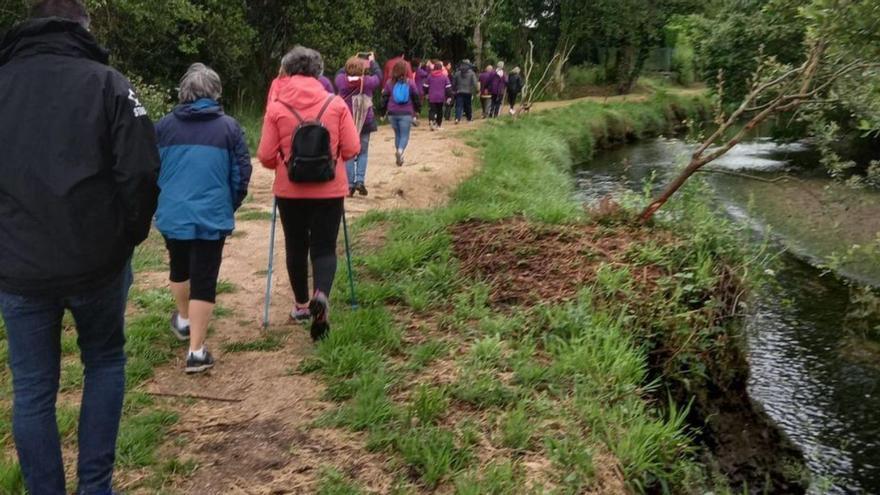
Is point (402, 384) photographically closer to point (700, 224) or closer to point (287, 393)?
point (287, 393)

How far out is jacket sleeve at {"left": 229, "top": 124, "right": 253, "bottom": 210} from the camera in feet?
14.6

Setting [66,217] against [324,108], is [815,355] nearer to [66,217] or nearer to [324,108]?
[324,108]

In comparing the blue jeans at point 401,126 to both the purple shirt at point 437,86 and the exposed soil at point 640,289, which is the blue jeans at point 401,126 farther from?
the purple shirt at point 437,86

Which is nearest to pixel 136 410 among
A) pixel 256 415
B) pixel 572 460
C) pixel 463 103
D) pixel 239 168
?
pixel 256 415

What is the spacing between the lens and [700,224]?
7.12 metres

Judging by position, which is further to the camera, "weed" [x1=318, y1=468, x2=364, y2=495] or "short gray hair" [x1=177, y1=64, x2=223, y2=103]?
"short gray hair" [x1=177, y1=64, x2=223, y2=103]

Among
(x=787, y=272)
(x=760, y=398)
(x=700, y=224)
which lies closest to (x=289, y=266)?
(x=700, y=224)

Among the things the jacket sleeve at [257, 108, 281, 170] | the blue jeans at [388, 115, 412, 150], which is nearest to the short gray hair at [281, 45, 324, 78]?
the jacket sleeve at [257, 108, 281, 170]

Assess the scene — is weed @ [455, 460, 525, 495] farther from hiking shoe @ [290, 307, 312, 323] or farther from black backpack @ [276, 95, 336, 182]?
hiking shoe @ [290, 307, 312, 323]

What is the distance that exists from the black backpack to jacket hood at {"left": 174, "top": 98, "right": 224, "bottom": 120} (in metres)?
Answer: 0.55

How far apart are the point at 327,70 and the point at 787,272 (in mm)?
12802

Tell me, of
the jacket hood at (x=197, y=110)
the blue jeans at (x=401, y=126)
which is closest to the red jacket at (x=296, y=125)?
the jacket hood at (x=197, y=110)

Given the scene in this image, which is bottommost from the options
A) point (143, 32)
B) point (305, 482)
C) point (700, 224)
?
point (305, 482)

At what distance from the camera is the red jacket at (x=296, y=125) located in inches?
190
